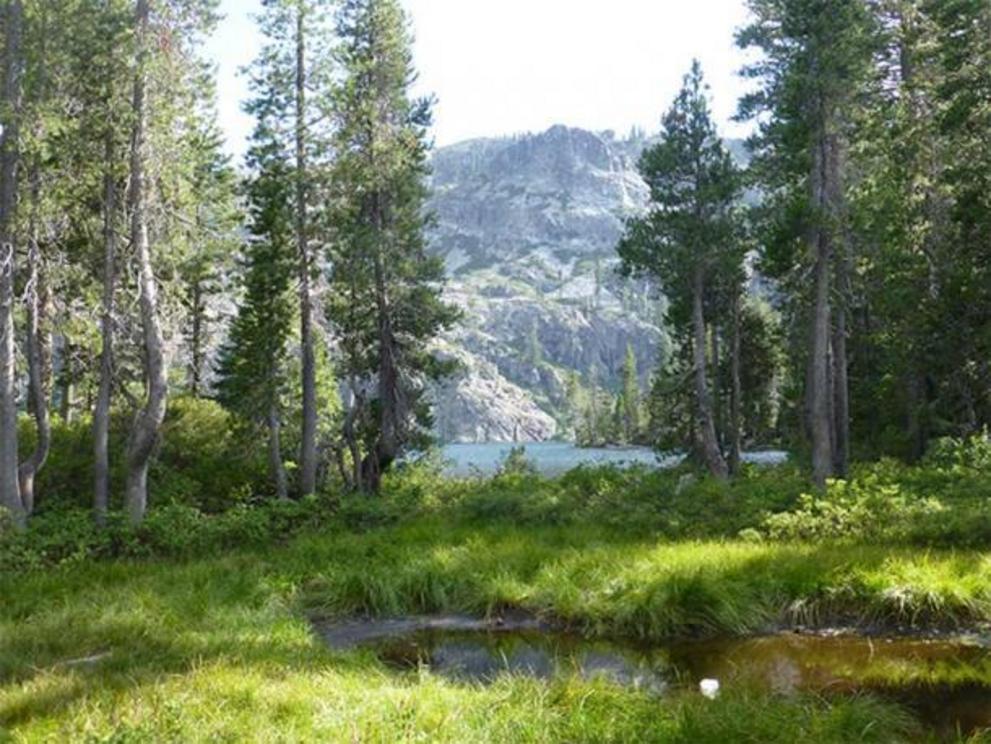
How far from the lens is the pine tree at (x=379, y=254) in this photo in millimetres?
20812

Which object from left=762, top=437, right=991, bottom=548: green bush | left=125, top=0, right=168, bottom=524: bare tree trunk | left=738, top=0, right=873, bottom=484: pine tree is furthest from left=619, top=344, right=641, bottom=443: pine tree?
left=125, top=0, right=168, bottom=524: bare tree trunk

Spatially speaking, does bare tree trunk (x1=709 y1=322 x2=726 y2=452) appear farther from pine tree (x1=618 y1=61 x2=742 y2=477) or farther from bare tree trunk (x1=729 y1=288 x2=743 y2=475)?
pine tree (x1=618 y1=61 x2=742 y2=477)

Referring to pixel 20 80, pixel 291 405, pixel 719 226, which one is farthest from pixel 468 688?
pixel 291 405

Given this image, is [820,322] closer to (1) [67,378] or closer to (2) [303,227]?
(2) [303,227]

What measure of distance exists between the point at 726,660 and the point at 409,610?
14.8ft

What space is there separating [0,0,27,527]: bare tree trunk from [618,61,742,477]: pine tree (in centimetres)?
1785

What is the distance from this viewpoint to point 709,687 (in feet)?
24.9

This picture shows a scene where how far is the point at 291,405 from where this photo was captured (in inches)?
1150

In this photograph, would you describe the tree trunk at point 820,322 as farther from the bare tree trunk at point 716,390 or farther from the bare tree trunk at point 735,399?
the bare tree trunk at point 716,390

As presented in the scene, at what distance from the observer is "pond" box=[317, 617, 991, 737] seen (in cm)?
756

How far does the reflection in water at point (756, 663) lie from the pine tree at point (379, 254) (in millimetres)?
13040

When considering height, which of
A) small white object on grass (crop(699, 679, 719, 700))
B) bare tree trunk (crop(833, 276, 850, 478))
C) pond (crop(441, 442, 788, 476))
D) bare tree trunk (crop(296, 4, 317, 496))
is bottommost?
pond (crop(441, 442, 788, 476))

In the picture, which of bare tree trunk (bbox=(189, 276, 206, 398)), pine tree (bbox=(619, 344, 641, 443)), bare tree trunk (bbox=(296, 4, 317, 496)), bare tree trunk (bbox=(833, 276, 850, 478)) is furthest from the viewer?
pine tree (bbox=(619, 344, 641, 443))

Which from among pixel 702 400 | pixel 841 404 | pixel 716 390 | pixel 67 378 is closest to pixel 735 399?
pixel 716 390
